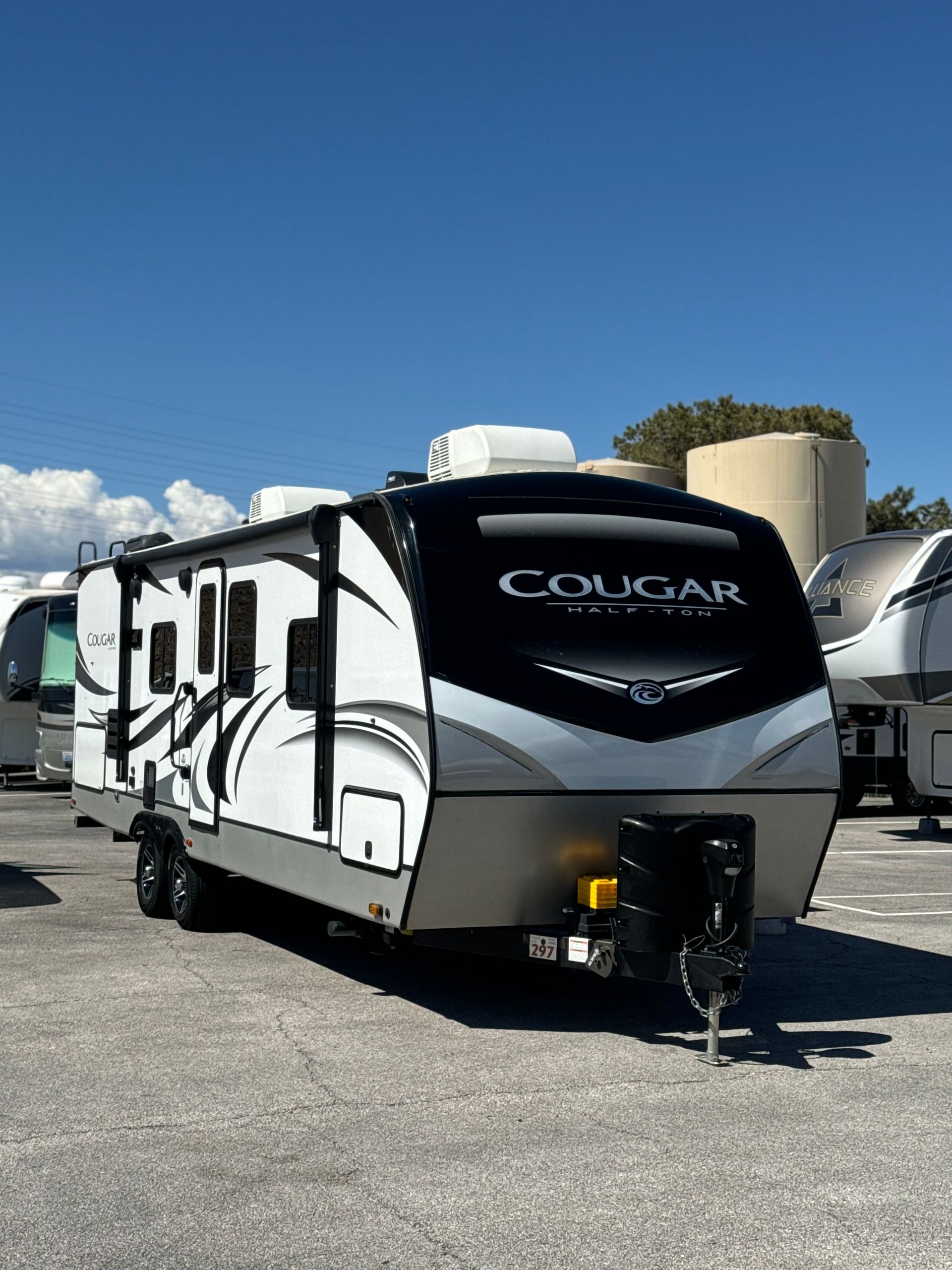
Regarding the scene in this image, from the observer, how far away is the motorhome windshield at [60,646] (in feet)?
68.5

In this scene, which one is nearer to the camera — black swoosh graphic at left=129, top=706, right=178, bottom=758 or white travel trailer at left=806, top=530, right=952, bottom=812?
black swoosh graphic at left=129, top=706, right=178, bottom=758

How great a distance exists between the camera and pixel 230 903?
420 inches

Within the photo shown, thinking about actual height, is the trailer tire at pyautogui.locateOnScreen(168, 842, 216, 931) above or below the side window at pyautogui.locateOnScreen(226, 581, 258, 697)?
below

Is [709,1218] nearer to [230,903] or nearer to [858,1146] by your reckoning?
[858,1146]

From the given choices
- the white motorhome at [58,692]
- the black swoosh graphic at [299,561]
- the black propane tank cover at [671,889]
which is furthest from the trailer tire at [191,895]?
the white motorhome at [58,692]

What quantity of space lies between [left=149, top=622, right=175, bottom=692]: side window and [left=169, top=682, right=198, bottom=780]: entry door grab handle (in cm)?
13

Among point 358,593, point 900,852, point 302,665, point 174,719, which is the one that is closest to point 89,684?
point 174,719

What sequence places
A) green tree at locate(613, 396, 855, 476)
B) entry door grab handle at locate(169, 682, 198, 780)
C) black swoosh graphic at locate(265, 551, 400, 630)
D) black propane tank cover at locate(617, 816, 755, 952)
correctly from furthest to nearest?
green tree at locate(613, 396, 855, 476)
entry door grab handle at locate(169, 682, 198, 780)
black swoosh graphic at locate(265, 551, 400, 630)
black propane tank cover at locate(617, 816, 755, 952)

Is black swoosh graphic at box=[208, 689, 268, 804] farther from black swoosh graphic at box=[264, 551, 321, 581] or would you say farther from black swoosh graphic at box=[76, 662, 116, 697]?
black swoosh graphic at box=[76, 662, 116, 697]

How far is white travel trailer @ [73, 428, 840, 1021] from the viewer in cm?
730

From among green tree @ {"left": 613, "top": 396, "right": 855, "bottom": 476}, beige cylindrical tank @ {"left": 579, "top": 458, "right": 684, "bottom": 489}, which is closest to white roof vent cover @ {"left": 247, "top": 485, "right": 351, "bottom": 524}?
beige cylindrical tank @ {"left": 579, "top": 458, "right": 684, "bottom": 489}

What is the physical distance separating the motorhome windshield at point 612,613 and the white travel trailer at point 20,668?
52.6ft

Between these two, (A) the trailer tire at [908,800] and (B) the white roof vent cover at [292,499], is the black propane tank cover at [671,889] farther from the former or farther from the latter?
(A) the trailer tire at [908,800]

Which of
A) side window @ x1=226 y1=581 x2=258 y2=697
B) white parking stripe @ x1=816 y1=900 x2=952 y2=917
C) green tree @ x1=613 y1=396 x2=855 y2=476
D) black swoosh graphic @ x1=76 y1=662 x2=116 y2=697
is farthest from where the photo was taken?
green tree @ x1=613 y1=396 x2=855 y2=476
